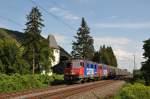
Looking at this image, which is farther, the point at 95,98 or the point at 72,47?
the point at 72,47

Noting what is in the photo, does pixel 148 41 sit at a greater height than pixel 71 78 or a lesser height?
greater

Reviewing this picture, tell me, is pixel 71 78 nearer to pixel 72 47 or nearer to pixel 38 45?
pixel 38 45

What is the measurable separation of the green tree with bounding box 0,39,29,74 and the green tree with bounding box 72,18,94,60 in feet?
172

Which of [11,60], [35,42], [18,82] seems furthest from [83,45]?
[18,82]

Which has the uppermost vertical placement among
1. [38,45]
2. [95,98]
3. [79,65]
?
[38,45]

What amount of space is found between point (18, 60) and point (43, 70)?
17338 millimetres

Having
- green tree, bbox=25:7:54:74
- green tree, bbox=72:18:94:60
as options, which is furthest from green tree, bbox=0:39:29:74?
green tree, bbox=72:18:94:60

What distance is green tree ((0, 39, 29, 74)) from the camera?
55.8 m

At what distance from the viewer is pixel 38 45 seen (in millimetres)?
71500

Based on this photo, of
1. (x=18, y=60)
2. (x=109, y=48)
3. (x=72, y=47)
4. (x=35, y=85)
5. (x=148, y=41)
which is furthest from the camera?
(x=109, y=48)

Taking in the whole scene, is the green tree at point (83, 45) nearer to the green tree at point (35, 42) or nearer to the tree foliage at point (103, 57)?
the tree foliage at point (103, 57)

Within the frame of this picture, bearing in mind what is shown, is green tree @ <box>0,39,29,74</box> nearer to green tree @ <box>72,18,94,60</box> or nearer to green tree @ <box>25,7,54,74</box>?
green tree @ <box>25,7,54,74</box>

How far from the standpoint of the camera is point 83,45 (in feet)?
373

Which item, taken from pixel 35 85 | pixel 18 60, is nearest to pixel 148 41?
pixel 18 60
